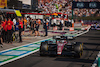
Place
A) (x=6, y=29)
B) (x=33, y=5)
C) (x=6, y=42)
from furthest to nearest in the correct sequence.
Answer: (x=33, y=5) → (x=6, y=42) → (x=6, y=29)

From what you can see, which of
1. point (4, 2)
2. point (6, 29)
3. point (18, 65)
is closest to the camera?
point (18, 65)

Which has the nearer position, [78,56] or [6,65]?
[6,65]

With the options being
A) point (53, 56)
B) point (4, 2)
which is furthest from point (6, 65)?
point (4, 2)

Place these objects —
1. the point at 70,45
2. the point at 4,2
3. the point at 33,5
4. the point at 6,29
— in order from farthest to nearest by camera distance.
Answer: the point at 33,5 → the point at 4,2 → the point at 6,29 → the point at 70,45

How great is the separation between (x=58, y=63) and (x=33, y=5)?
41.1 m

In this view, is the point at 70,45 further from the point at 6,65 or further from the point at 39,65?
the point at 6,65

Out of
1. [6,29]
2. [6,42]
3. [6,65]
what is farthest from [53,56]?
[6,42]

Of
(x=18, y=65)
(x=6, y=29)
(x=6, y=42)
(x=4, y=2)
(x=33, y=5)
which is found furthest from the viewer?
(x=33, y=5)

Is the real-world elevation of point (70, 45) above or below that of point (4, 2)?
below

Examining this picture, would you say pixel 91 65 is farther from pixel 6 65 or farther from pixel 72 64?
pixel 6 65

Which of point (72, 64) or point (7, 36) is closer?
point (72, 64)

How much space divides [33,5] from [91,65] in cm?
4170

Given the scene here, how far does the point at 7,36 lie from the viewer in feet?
56.5

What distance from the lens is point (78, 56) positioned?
11.5 meters
